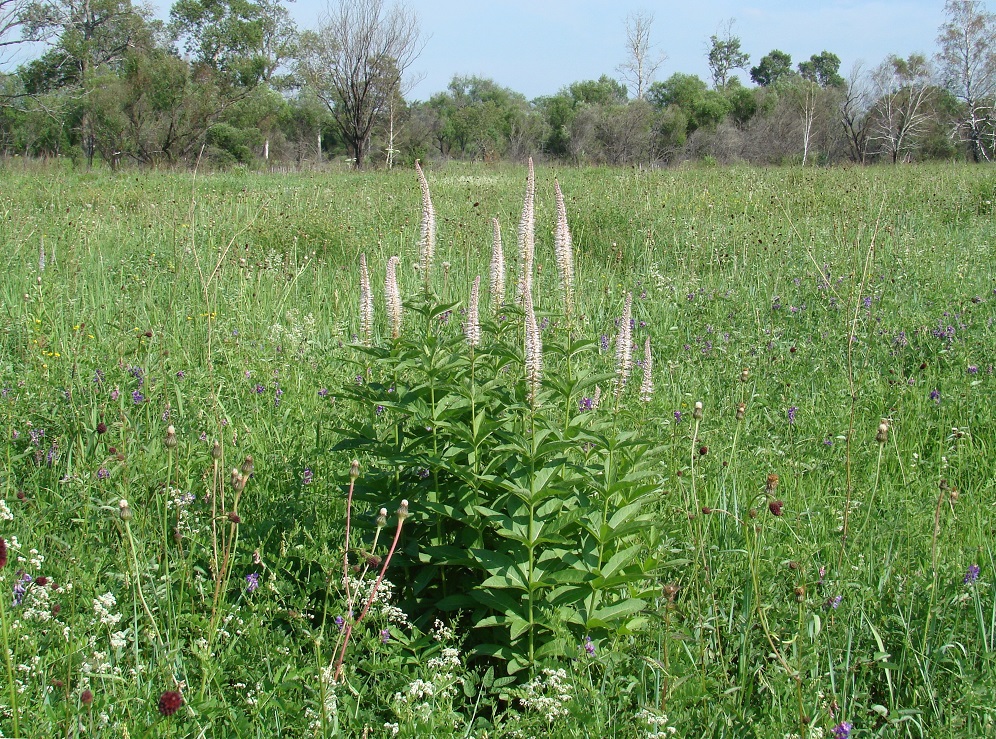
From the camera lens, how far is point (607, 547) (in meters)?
2.13

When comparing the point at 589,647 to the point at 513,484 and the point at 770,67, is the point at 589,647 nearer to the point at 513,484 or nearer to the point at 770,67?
the point at 513,484

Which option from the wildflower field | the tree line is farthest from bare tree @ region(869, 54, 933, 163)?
the wildflower field

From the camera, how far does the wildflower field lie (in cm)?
178

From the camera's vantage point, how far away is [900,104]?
37062 mm

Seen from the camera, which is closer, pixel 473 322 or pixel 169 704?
pixel 169 704

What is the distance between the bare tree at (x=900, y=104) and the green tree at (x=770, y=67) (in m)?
52.3

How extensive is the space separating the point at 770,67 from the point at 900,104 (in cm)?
5583

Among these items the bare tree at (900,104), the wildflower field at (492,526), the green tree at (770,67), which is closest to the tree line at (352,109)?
the bare tree at (900,104)

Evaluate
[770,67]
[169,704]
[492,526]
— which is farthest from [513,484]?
[770,67]

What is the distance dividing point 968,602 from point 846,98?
137 ft

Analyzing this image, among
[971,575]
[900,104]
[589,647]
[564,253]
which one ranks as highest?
[900,104]

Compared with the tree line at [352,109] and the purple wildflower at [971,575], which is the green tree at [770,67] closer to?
the tree line at [352,109]

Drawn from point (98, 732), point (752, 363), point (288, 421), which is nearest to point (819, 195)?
point (752, 363)

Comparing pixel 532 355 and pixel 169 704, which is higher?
pixel 532 355
